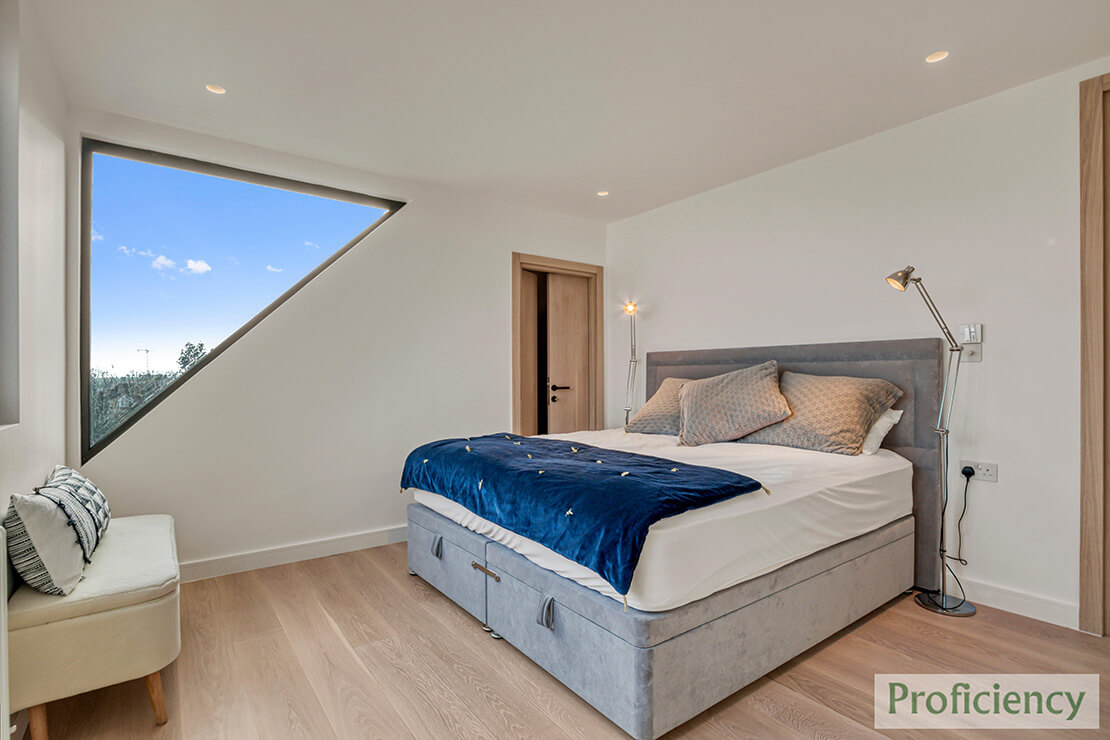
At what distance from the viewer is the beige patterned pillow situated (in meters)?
3.17

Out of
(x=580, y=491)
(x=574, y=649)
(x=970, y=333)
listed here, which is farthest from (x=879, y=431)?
(x=574, y=649)

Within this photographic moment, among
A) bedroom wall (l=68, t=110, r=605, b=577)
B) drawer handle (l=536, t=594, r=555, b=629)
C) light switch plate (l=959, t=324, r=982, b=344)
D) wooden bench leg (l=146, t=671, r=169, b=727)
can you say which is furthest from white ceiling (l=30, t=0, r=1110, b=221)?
wooden bench leg (l=146, t=671, r=169, b=727)

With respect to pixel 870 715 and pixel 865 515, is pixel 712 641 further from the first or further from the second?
pixel 865 515

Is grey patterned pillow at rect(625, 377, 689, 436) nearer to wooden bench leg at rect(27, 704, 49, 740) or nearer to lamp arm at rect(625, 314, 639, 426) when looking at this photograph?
lamp arm at rect(625, 314, 639, 426)

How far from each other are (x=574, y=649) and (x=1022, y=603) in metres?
2.25

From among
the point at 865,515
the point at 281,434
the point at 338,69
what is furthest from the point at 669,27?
the point at 281,434

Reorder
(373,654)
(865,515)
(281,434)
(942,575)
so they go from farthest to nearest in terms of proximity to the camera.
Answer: (281,434) → (942,575) → (865,515) → (373,654)

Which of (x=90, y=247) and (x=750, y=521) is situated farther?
(x=90, y=247)

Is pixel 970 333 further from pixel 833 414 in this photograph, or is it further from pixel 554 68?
pixel 554 68

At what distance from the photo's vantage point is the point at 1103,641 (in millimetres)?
2346

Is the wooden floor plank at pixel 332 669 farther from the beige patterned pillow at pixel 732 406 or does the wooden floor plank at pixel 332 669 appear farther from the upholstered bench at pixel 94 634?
the beige patterned pillow at pixel 732 406

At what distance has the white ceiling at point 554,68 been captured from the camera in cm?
206

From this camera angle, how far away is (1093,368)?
241 cm

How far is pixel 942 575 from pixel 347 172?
4113mm
